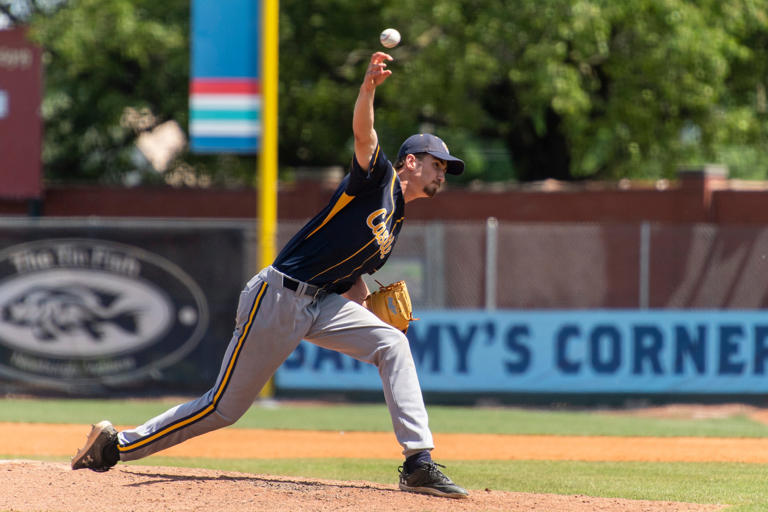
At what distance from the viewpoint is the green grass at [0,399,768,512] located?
6312 millimetres

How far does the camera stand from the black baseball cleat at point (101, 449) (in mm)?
5777

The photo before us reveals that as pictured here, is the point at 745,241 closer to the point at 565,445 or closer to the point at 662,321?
the point at 662,321

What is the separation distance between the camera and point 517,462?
25.8ft

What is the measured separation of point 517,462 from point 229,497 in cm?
306

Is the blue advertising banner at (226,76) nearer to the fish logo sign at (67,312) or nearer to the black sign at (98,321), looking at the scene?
the black sign at (98,321)

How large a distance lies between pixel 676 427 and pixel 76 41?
1031 cm

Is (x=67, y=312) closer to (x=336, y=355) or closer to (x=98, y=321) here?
(x=98, y=321)

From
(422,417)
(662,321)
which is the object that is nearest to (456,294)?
(662,321)

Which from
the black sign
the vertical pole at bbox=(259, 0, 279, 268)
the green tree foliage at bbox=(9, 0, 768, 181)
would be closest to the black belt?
the vertical pole at bbox=(259, 0, 279, 268)

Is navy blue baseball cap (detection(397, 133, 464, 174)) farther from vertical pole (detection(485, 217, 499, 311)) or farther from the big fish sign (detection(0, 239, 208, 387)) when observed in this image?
the big fish sign (detection(0, 239, 208, 387))

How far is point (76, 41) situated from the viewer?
1592 cm

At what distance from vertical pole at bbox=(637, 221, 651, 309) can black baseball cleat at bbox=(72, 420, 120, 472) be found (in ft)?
26.8

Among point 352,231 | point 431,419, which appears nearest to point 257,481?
point 352,231

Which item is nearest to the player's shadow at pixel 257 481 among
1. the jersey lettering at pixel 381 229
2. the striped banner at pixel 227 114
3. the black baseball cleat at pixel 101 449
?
the black baseball cleat at pixel 101 449
